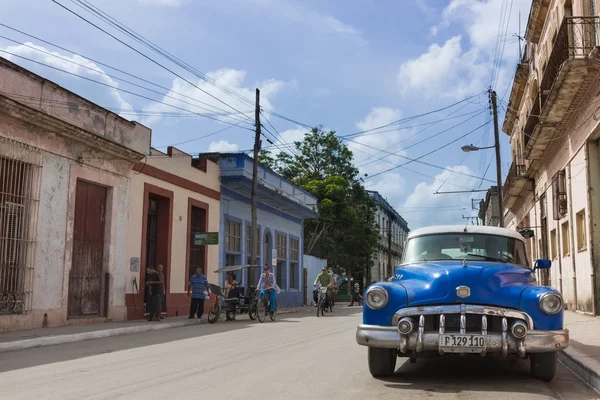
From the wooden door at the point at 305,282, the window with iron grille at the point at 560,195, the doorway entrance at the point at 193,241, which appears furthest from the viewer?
the wooden door at the point at 305,282

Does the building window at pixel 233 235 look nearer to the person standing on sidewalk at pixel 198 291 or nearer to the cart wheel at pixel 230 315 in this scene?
the person standing on sidewalk at pixel 198 291

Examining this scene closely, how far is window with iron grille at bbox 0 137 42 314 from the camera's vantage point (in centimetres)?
1334

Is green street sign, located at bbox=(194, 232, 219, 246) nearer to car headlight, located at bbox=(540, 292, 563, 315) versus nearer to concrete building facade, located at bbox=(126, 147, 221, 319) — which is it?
concrete building facade, located at bbox=(126, 147, 221, 319)

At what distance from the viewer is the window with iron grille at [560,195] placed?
18.6 m

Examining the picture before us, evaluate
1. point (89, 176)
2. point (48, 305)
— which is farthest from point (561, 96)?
point (48, 305)

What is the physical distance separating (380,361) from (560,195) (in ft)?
46.2

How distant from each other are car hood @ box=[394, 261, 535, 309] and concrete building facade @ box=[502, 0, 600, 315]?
7.77 m

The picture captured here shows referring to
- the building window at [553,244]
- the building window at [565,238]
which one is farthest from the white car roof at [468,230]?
the building window at [553,244]

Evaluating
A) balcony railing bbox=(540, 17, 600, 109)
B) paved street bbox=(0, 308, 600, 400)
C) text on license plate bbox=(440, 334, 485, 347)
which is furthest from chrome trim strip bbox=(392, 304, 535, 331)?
balcony railing bbox=(540, 17, 600, 109)

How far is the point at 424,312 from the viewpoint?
6.23 m

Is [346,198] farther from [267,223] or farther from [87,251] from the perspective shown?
[87,251]

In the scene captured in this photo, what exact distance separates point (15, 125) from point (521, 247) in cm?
1057

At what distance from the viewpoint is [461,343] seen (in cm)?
598

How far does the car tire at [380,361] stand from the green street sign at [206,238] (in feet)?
45.5
